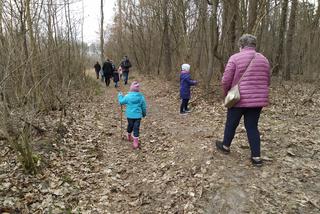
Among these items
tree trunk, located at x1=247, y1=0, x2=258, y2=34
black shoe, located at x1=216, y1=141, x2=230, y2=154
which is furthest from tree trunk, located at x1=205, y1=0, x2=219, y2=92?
black shoe, located at x1=216, y1=141, x2=230, y2=154

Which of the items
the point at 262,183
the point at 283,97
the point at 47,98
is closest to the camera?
the point at 262,183

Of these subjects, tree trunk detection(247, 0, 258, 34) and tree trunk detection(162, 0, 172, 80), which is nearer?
tree trunk detection(247, 0, 258, 34)

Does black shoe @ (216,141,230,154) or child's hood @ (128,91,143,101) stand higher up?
child's hood @ (128,91,143,101)

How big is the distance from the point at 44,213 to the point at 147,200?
1.55 m

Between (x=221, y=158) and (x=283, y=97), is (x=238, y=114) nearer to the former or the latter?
(x=221, y=158)

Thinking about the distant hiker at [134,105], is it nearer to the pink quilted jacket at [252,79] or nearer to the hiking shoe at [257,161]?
the pink quilted jacket at [252,79]

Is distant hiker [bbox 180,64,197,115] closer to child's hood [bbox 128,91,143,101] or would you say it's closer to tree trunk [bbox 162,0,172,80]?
child's hood [bbox 128,91,143,101]

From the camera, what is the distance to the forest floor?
12.9ft

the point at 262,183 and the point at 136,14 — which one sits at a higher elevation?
the point at 136,14

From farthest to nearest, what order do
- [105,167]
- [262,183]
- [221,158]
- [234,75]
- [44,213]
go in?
[105,167], [221,158], [234,75], [262,183], [44,213]

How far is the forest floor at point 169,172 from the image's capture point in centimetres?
393

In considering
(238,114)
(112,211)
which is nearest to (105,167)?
(112,211)

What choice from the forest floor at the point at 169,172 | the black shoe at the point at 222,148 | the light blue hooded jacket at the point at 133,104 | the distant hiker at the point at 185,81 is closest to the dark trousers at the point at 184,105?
the distant hiker at the point at 185,81

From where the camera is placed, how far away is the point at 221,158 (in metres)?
5.00
